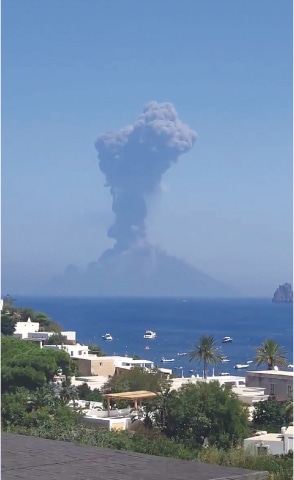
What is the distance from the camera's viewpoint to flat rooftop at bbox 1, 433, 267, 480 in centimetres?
277

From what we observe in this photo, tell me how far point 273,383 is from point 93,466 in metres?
16.3

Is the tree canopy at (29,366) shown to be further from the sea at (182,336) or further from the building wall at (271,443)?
the sea at (182,336)

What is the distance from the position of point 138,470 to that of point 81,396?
48.1 feet

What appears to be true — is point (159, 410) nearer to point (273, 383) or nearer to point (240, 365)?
point (273, 383)

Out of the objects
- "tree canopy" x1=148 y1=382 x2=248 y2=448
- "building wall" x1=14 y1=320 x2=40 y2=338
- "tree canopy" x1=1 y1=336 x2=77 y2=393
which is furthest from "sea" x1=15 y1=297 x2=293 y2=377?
"tree canopy" x1=148 y1=382 x2=248 y2=448

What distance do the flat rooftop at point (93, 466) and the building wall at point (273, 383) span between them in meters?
14.6

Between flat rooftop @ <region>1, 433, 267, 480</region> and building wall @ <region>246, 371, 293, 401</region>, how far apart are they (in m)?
14.6

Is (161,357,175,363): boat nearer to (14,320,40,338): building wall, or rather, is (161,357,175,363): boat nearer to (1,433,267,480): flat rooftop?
(14,320,40,338): building wall

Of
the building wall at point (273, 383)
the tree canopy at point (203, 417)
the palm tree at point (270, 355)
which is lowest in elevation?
the tree canopy at point (203, 417)

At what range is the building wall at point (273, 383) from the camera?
17891 millimetres

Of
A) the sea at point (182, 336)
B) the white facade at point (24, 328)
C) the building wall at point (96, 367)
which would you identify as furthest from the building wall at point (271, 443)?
the sea at point (182, 336)

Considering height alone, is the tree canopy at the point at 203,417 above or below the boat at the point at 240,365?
below

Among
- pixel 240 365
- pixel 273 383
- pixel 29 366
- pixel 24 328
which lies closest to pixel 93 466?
pixel 29 366

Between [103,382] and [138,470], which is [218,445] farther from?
[138,470]
